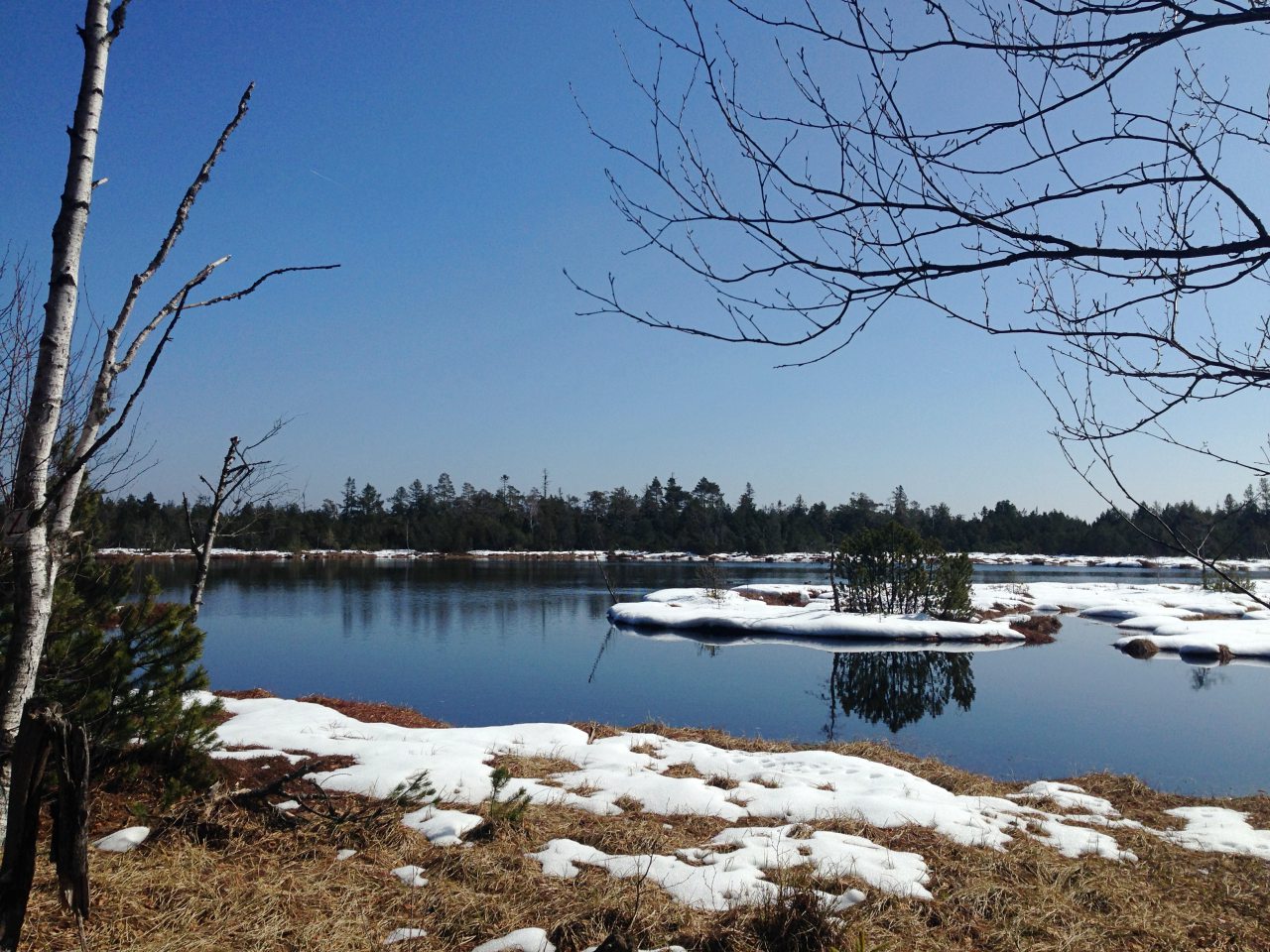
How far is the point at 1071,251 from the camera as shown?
208cm

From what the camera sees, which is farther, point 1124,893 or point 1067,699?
point 1067,699

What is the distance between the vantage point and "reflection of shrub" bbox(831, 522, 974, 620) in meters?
27.5

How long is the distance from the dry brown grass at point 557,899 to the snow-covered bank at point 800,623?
2009 centimetres

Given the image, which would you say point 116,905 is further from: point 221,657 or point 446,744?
point 221,657

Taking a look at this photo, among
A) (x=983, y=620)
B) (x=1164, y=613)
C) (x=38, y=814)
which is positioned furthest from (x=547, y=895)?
(x=1164, y=613)

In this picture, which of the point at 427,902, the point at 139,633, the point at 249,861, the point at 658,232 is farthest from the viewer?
the point at 139,633

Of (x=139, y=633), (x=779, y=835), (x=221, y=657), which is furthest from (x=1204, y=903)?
(x=221, y=657)

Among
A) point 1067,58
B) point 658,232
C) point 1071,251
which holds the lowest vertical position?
point 1071,251

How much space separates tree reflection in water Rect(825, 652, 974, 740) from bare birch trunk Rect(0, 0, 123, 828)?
1089 cm

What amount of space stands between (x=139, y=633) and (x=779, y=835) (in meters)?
4.29

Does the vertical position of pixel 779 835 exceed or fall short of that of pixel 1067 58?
it falls short

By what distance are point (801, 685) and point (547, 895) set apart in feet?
45.1

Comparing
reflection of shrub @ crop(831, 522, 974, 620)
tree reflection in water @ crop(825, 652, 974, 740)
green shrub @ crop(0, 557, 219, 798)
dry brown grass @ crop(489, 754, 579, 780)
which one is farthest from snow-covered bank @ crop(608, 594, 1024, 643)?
green shrub @ crop(0, 557, 219, 798)

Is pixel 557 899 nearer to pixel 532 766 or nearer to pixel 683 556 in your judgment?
pixel 532 766
